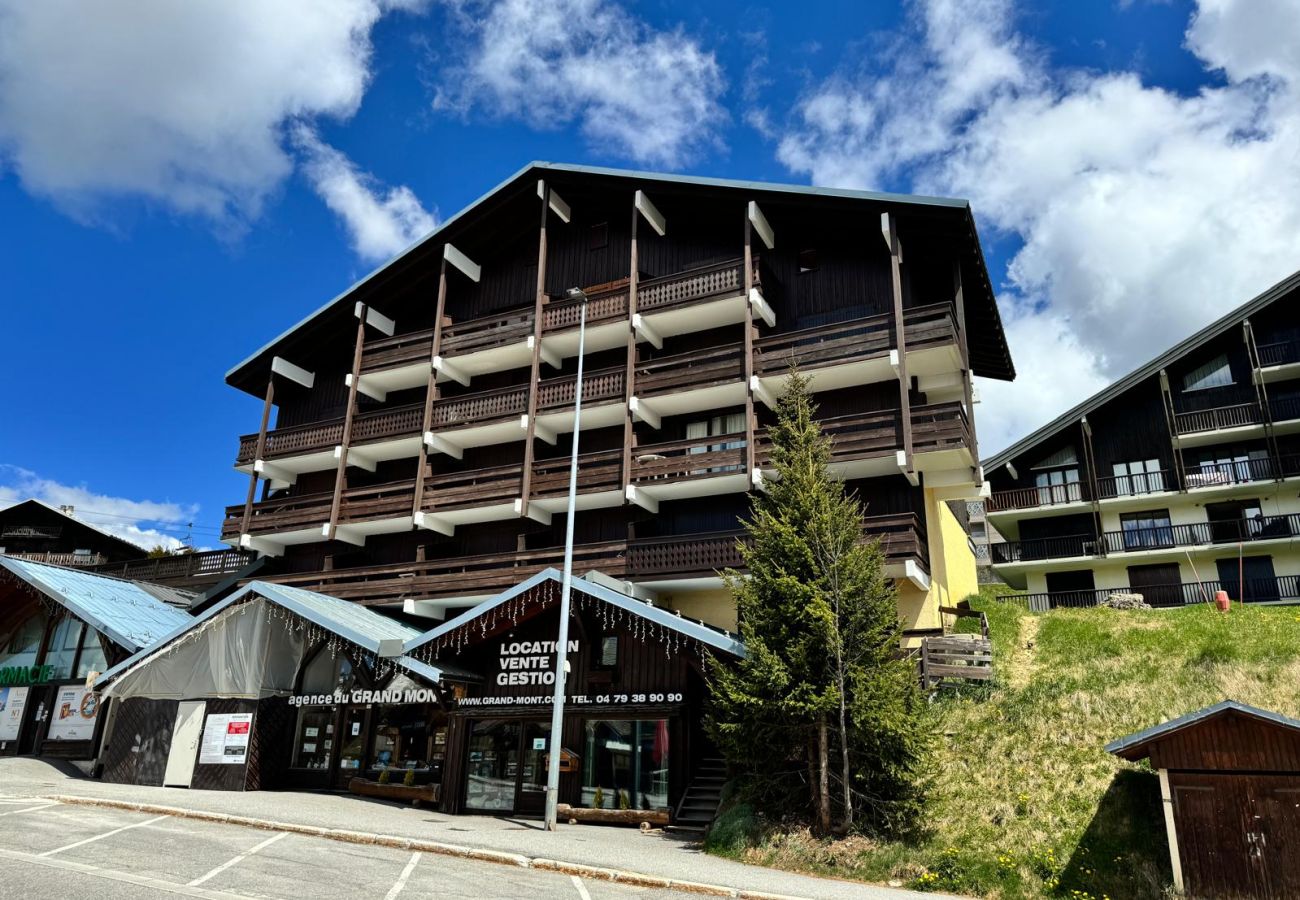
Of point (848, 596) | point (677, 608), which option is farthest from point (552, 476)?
point (848, 596)

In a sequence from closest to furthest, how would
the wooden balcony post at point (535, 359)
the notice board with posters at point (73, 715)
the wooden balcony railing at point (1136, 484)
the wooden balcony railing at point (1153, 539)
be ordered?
the wooden balcony post at point (535, 359) < the notice board with posters at point (73, 715) < the wooden balcony railing at point (1153, 539) < the wooden balcony railing at point (1136, 484)

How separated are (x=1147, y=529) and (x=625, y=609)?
27.7 meters

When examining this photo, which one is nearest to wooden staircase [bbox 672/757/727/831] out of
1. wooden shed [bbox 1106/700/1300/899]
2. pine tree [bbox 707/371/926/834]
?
pine tree [bbox 707/371/926/834]

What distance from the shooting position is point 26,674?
33875 mm

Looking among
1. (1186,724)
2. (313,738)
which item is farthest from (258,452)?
(1186,724)

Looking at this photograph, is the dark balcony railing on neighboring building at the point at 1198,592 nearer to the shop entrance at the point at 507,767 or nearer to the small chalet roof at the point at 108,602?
the shop entrance at the point at 507,767

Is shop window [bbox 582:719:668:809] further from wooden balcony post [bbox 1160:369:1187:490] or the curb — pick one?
Answer: wooden balcony post [bbox 1160:369:1187:490]

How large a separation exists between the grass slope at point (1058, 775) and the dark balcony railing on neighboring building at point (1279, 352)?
19.2 metres

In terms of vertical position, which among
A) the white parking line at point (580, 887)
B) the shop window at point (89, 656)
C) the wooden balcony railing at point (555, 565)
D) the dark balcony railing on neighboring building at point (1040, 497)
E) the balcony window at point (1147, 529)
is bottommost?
the white parking line at point (580, 887)

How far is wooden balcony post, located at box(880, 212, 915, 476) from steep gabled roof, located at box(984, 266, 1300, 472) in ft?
56.9

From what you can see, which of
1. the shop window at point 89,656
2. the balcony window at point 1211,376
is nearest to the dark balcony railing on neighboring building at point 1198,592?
the balcony window at point 1211,376

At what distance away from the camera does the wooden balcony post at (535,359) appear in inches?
1195

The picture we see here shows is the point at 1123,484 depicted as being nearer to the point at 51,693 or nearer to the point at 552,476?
the point at 552,476

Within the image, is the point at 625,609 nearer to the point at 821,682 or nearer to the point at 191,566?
the point at 821,682
